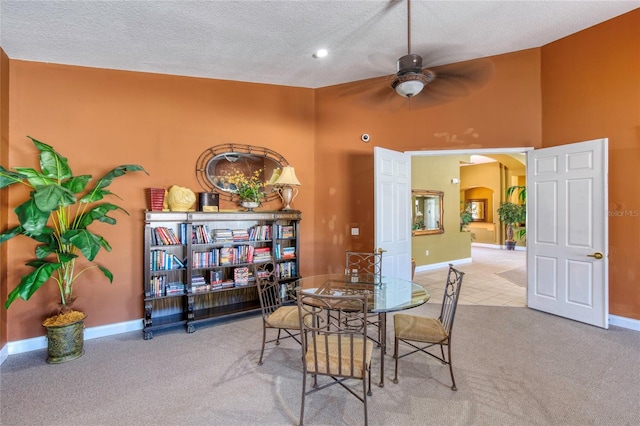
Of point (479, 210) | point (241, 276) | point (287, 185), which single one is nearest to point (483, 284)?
point (287, 185)

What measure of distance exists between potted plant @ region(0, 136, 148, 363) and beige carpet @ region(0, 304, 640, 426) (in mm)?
329

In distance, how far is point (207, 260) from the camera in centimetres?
364

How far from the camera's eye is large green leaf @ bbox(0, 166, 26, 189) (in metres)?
2.52

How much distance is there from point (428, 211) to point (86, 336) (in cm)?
674

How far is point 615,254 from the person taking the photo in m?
3.57

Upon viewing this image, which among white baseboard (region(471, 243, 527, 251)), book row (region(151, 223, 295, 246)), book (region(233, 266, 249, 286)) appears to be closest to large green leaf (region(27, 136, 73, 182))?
book row (region(151, 223, 295, 246))

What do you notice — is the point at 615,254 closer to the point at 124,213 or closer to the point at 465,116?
the point at 465,116

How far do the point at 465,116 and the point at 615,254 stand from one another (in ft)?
8.12

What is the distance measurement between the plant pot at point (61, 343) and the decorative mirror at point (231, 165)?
6.57 feet

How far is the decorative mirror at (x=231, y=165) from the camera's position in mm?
3920

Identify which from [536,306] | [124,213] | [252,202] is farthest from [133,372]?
[536,306]

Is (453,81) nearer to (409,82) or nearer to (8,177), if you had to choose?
(409,82)

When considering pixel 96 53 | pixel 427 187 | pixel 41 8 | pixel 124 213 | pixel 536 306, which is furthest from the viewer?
pixel 427 187

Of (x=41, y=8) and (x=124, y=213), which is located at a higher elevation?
(x=41, y=8)
